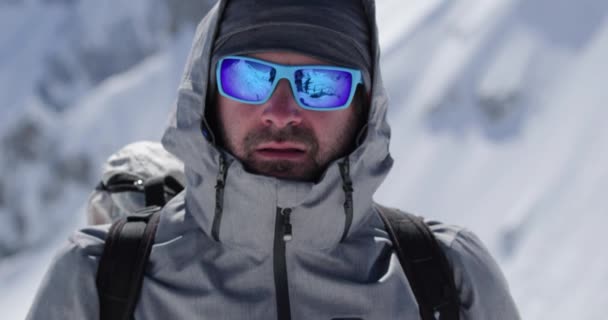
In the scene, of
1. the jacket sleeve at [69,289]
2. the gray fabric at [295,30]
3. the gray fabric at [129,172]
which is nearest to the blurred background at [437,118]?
the gray fabric at [129,172]

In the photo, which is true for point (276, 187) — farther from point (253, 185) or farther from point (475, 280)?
point (475, 280)

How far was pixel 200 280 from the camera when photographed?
6.09 ft

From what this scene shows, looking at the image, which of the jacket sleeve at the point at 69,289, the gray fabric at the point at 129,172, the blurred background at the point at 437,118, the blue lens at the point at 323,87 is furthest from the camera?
the blurred background at the point at 437,118

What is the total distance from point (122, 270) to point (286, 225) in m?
0.37

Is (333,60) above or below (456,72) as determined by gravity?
above

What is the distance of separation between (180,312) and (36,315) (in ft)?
0.99

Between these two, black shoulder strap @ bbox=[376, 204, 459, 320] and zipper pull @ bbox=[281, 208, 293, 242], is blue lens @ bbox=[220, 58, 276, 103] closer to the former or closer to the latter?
zipper pull @ bbox=[281, 208, 293, 242]

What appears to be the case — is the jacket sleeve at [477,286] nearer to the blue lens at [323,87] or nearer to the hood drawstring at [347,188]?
the hood drawstring at [347,188]

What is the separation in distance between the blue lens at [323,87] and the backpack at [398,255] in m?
0.33

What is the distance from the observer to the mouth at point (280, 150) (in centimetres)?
186

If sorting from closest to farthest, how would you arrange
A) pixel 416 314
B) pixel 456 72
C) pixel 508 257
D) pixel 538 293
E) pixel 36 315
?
pixel 36 315
pixel 416 314
pixel 538 293
pixel 508 257
pixel 456 72

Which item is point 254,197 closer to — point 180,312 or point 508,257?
point 180,312

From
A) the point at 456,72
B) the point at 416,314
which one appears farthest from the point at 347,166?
the point at 456,72

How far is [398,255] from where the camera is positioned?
196 centimetres
